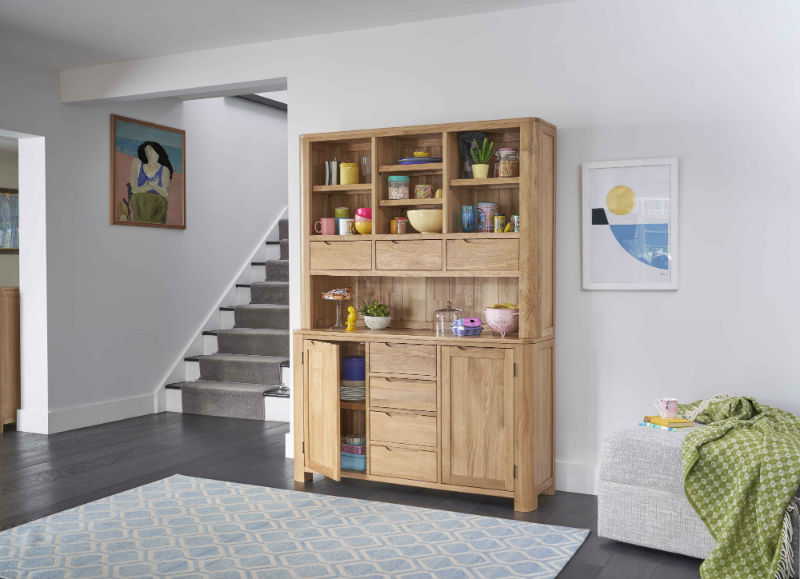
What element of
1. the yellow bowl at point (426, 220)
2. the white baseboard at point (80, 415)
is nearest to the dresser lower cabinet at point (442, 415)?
the yellow bowl at point (426, 220)

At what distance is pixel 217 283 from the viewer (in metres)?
7.13

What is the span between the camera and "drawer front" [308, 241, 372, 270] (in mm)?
4270

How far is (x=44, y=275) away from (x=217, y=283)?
176 centimetres

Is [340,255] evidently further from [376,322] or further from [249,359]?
[249,359]

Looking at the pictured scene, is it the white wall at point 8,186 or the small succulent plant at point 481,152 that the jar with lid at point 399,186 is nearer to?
the small succulent plant at point 481,152

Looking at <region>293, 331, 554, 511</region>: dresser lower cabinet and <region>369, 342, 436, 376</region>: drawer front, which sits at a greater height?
<region>369, 342, 436, 376</region>: drawer front

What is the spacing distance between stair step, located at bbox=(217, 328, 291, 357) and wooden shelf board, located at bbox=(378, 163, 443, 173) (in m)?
2.64

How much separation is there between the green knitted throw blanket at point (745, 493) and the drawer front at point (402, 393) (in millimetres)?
1278

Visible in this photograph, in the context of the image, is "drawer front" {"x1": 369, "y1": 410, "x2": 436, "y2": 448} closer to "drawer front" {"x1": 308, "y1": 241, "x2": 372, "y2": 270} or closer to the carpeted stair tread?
"drawer front" {"x1": 308, "y1": 241, "x2": 372, "y2": 270}

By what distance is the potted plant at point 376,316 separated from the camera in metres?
4.30

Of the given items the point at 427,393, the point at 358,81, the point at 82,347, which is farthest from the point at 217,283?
the point at 427,393

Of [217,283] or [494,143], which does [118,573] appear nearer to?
[494,143]

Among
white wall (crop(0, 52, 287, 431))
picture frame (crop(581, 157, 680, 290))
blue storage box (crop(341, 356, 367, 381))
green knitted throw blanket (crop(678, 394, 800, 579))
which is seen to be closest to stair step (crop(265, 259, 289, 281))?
white wall (crop(0, 52, 287, 431))

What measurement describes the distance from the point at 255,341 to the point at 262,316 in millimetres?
331
